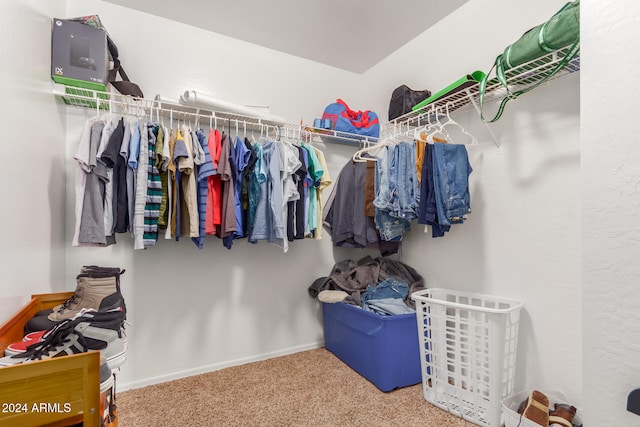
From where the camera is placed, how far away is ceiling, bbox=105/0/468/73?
1.87 metres

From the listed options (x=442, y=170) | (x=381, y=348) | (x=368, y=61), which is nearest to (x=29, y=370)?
(x=381, y=348)

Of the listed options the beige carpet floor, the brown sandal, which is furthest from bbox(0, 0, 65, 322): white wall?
the brown sandal

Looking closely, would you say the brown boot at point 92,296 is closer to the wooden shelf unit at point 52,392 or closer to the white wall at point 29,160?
the white wall at point 29,160

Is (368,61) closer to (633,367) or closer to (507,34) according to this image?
(507,34)

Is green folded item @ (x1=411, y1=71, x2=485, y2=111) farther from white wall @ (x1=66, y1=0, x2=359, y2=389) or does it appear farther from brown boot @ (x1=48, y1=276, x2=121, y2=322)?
brown boot @ (x1=48, y1=276, x2=121, y2=322)

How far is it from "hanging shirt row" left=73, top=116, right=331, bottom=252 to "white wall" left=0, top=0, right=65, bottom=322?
0.16 m

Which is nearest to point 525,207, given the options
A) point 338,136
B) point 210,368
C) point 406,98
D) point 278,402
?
point 406,98

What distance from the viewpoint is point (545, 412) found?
4.08 ft

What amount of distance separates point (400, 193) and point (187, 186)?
121cm

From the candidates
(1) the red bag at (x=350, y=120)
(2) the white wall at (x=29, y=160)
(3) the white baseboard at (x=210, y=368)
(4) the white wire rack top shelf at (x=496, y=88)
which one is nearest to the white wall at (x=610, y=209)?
(4) the white wire rack top shelf at (x=496, y=88)

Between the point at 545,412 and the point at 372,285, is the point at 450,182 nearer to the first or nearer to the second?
the point at 372,285

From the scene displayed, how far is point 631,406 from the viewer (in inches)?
24.5

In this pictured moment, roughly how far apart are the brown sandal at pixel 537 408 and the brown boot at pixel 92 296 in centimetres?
178

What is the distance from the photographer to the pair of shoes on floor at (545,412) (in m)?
1.20
